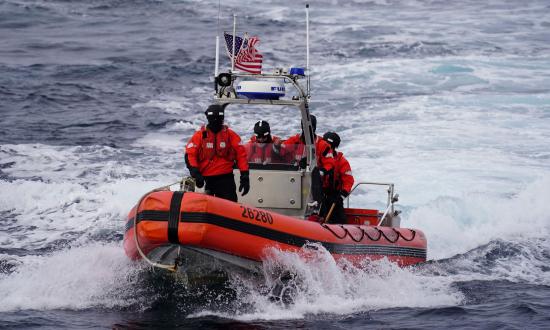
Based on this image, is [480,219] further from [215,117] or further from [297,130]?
[215,117]

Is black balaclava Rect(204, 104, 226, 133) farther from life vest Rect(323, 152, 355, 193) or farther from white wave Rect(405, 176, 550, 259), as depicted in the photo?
white wave Rect(405, 176, 550, 259)

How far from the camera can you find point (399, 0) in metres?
32.8

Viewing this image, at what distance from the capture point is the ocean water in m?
→ 8.16

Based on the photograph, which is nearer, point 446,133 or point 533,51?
point 446,133

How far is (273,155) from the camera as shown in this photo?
9.26 metres

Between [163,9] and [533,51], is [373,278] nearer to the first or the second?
[533,51]

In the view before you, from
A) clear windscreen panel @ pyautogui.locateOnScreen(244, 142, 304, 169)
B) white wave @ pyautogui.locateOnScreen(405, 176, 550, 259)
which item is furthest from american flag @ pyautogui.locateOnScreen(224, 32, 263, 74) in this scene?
white wave @ pyautogui.locateOnScreen(405, 176, 550, 259)

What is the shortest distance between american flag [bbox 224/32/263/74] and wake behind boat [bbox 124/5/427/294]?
0.02 m

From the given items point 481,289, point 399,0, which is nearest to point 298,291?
point 481,289

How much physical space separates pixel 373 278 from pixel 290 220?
1118mm

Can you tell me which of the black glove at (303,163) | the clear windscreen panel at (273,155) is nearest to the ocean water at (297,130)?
the black glove at (303,163)

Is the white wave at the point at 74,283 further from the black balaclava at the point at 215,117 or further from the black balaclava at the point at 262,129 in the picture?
the black balaclava at the point at 262,129

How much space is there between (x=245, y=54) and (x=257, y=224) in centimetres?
196

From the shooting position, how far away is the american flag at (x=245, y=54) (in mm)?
8984
